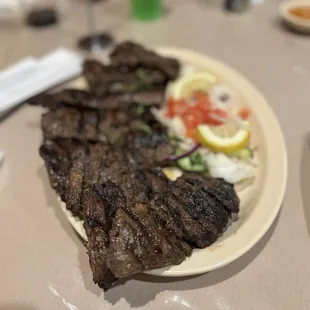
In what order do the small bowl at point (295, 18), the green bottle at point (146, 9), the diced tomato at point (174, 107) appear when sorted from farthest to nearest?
the green bottle at point (146, 9) → the small bowl at point (295, 18) → the diced tomato at point (174, 107)

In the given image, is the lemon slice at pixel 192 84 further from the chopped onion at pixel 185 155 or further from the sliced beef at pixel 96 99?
the chopped onion at pixel 185 155

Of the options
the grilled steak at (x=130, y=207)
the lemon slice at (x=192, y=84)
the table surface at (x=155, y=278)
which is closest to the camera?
the grilled steak at (x=130, y=207)

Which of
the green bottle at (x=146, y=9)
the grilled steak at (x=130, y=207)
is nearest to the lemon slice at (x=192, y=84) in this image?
the grilled steak at (x=130, y=207)

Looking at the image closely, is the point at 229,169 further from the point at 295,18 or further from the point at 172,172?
the point at 295,18

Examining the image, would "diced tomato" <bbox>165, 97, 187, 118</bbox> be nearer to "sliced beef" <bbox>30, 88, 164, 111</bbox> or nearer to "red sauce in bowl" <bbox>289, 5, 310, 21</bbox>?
"sliced beef" <bbox>30, 88, 164, 111</bbox>

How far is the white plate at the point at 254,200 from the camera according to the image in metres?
1.41

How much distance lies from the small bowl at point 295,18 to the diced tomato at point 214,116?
47.8 inches

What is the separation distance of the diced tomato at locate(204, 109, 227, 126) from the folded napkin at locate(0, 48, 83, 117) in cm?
92

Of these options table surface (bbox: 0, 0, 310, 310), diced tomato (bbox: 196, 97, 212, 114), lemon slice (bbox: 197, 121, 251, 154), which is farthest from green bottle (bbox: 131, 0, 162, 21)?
lemon slice (bbox: 197, 121, 251, 154)

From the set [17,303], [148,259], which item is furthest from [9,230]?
[148,259]

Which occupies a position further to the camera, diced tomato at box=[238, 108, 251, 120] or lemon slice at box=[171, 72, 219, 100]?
lemon slice at box=[171, 72, 219, 100]

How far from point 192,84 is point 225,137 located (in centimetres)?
59

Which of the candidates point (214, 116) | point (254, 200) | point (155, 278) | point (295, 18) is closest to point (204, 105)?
point (214, 116)

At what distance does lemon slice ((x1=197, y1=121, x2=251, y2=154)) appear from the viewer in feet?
6.31
